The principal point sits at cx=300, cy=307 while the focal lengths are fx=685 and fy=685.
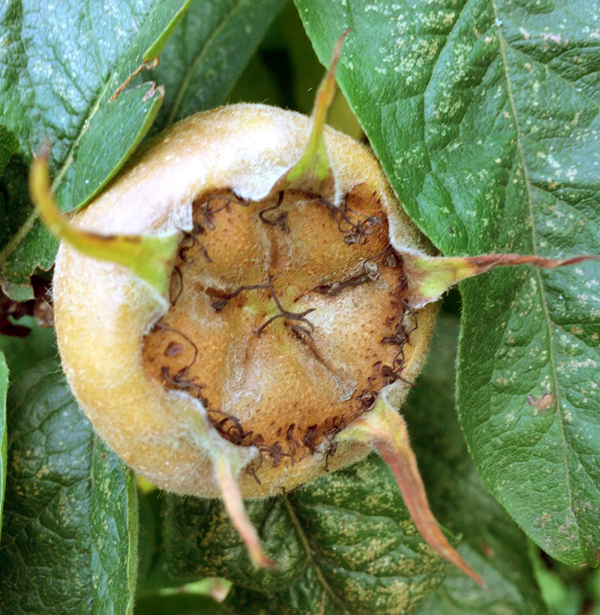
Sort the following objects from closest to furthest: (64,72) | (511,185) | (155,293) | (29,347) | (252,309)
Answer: (155,293) → (252,309) → (511,185) → (64,72) → (29,347)

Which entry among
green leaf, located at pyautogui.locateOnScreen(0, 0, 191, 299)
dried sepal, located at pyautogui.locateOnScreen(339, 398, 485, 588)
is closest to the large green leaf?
dried sepal, located at pyautogui.locateOnScreen(339, 398, 485, 588)

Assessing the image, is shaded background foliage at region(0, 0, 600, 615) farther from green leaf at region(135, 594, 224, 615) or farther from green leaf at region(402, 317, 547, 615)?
green leaf at region(135, 594, 224, 615)

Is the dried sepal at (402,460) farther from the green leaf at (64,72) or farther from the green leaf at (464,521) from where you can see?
the green leaf at (464,521)

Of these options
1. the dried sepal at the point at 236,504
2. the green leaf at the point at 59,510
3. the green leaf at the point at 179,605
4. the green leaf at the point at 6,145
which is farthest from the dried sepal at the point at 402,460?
the green leaf at the point at 179,605

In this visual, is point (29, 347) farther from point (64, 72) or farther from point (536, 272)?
point (536, 272)

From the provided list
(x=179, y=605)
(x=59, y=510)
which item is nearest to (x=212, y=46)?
(x=59, y=510)

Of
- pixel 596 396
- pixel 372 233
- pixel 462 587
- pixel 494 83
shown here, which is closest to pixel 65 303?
pixel 372 233
